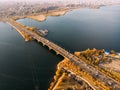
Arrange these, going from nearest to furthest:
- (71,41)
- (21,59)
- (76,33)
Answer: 1. (21,59)
2. (71,41)
3. (76,33)

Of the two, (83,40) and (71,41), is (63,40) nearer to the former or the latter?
(71,41)

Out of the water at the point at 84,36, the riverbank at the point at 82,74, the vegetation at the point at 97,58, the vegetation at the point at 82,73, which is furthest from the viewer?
the water at the point at 84,36

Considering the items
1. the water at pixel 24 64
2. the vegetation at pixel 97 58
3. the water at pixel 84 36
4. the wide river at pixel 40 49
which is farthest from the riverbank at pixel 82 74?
the water at pixel 84 36

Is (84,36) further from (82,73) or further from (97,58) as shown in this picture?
(82,73)

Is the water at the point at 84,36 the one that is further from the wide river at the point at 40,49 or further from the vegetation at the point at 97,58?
the vegetation at the point at 97,58

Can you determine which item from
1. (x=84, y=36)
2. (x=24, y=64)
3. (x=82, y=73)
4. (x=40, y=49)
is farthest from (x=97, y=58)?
(x=84, y=36)

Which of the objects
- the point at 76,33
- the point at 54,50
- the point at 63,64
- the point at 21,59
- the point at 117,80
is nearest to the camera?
the point at 117,80

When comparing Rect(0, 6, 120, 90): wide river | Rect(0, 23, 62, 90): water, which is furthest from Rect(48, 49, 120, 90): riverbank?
Rect(0, 6, 120, 90): wide river

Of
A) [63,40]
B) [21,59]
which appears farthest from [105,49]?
[21,59]

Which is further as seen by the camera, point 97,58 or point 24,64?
point 97,58
